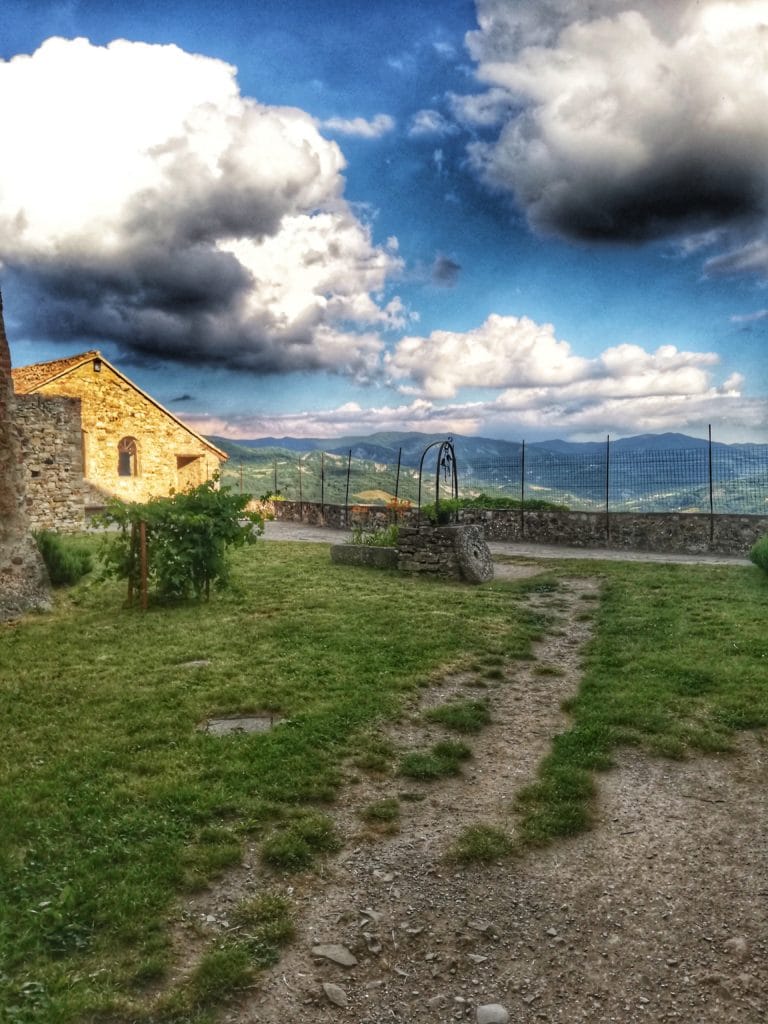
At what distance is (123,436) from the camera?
92.1 feet

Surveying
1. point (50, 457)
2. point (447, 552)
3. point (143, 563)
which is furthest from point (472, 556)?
point (50, 457)

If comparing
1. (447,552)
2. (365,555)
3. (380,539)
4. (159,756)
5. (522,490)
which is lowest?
(159,756)

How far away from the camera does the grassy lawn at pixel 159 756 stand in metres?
3.07

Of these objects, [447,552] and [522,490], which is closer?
[447,552]

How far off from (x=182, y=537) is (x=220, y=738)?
5642 mm

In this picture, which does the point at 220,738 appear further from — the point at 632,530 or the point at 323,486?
the point at 323,486

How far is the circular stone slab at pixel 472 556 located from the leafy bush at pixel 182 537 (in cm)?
459

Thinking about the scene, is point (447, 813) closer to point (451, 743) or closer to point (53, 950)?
point (451, 743)

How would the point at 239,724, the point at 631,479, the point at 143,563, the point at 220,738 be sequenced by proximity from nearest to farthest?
the point at 220,738 < the point at 239,724 < the point at 143,563 < the point at 631,479

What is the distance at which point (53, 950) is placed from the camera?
3080mm

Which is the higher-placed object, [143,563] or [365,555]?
[143,563]

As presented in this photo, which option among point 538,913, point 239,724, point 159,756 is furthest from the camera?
point 239,724

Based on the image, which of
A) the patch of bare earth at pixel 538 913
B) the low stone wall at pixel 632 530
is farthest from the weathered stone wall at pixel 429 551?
the patch of bare earth at pixel 538 913

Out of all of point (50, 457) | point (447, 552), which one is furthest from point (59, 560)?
point (50, 457)
